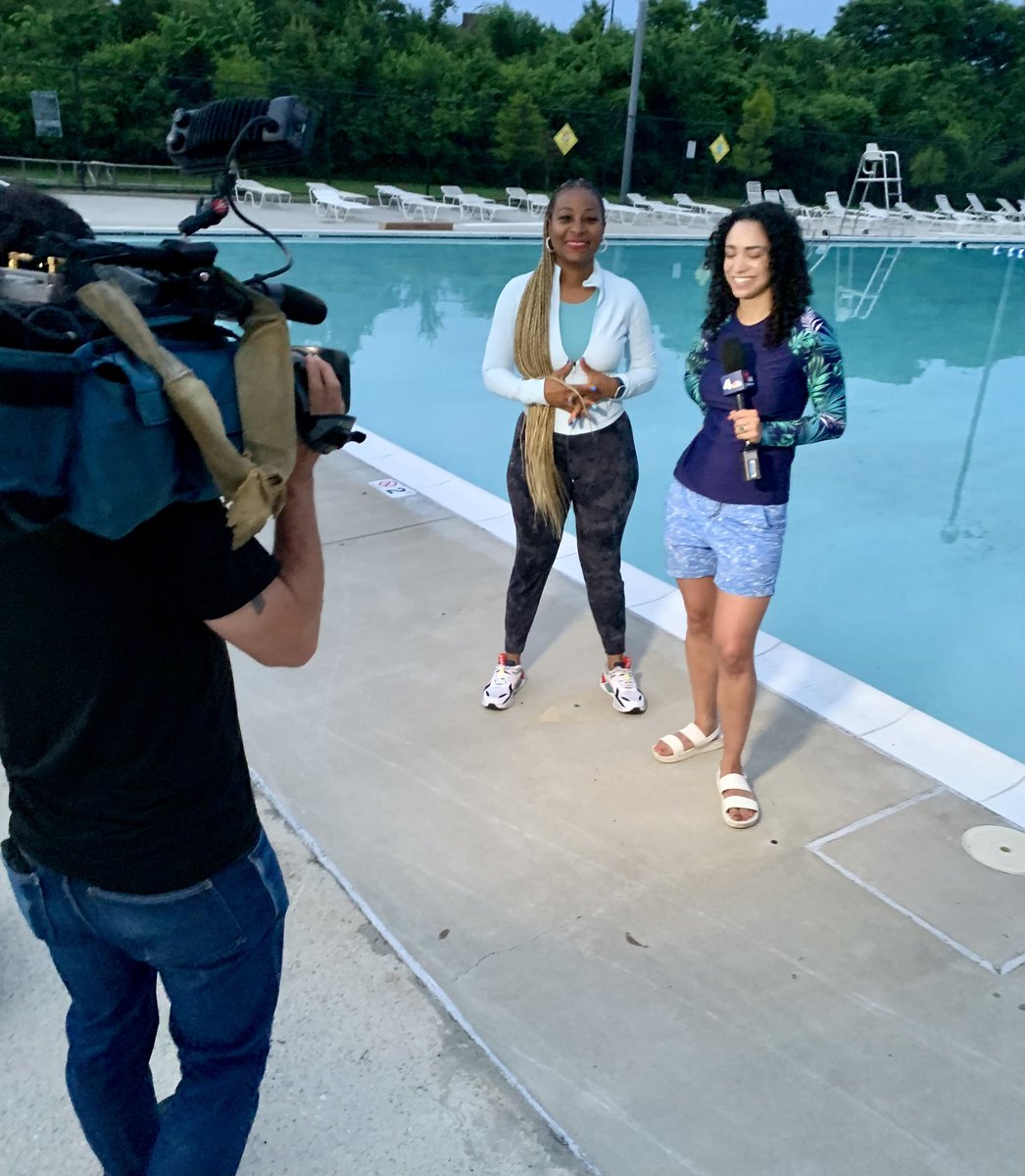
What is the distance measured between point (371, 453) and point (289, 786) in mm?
3151

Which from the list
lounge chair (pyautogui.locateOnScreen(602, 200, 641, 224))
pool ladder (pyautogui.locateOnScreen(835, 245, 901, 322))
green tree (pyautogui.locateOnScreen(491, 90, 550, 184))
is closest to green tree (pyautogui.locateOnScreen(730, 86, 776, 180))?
green tree (pyautogui.locateOnScreen(491, 90, 550, 184))

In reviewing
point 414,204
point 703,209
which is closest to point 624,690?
point 414,204

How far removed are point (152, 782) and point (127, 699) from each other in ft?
0.39

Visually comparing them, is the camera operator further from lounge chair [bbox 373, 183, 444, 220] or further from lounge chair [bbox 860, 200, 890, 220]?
lounge chair [bbox 860, 200, 890, 220]

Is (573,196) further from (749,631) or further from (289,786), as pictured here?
(289,786)

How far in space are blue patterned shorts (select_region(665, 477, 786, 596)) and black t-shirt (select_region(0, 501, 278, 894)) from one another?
165 centimetres

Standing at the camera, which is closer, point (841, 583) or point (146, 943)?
point (146, 943)

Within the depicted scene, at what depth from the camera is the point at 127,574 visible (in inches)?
45.0

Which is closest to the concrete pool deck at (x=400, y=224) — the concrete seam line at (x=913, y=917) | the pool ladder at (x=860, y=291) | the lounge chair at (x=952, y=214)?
the lounge chair at (x=952, y=214)

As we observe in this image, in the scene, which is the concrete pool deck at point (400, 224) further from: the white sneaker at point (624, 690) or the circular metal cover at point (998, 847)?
the circular metal cover at point (998, 847)

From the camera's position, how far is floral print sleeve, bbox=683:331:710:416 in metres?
2.86

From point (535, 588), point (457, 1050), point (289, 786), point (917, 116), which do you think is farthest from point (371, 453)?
point (917, 116)

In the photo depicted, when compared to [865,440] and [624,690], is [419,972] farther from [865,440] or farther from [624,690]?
[865,440]

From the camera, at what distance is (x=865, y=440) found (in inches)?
312
